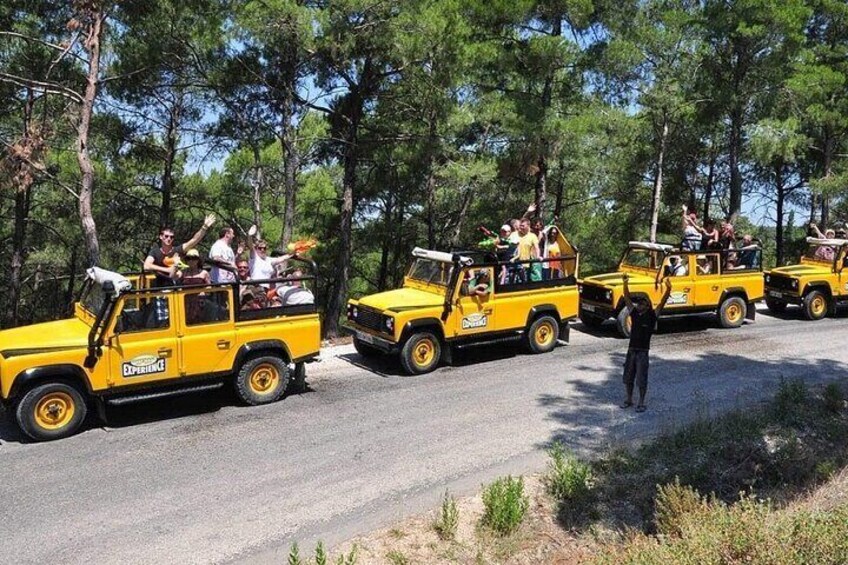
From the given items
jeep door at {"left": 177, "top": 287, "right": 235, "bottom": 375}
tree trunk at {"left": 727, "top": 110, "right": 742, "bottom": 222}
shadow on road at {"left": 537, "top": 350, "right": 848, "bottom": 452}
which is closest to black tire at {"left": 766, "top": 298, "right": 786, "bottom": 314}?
tree trunk at {"left": 727, "top": 110, "right": 742, "bottom": 222}

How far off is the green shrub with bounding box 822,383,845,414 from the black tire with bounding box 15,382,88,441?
389 inches

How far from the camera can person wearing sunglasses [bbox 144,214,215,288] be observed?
32.0 feet

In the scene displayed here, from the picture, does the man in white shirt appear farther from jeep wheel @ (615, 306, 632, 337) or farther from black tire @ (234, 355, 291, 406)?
jeep wheel @ (615, 306, 632, 337)

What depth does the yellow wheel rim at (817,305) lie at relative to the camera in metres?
16.7

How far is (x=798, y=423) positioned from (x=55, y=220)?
21.8 m

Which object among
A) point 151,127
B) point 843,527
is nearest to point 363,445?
point 843,527

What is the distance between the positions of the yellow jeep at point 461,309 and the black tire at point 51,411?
4.66m

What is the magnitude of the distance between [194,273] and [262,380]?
1.81 meters

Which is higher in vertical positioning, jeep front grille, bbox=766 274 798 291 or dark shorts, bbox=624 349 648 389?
jeep front grille, bbox=766 274 798 291

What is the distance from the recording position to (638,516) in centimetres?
722

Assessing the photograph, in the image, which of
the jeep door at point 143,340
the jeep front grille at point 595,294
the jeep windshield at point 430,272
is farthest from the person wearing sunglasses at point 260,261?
the jeep front grille at point 595,294

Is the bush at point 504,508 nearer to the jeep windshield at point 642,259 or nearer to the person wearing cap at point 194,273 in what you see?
the person wearing cap at point 194,273

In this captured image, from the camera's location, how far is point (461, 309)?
1205 centimetres

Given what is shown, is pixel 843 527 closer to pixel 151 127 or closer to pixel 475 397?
pixel 475 397
